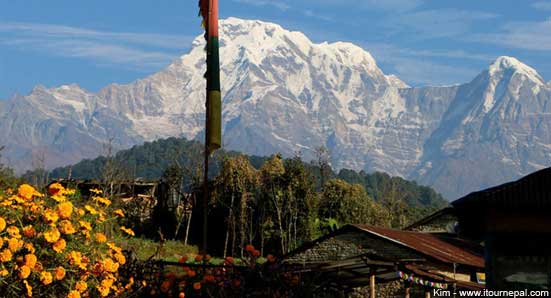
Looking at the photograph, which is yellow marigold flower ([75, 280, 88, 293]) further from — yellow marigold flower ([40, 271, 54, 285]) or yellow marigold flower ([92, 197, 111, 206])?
yellow marigold flower ([92, 197, 111, 206])

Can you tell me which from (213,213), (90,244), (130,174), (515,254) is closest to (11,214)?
(90,244)

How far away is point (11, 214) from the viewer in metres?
8.46

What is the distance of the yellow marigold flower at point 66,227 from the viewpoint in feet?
28.1

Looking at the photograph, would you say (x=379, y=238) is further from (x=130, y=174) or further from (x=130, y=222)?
(x=130, y=174)

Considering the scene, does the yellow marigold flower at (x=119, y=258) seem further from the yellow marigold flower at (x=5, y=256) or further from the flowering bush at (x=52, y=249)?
the yellow marigold flower at (x=5, y=256)

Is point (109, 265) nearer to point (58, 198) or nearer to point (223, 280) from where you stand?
point (58, 198)

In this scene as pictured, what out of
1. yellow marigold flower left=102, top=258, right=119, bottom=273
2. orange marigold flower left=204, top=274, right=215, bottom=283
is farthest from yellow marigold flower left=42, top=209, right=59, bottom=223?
orange marigold flower left=204, top=274, right=215, bottom=283

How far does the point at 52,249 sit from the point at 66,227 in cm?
23

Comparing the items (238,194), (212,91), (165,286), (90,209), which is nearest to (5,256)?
(90,209)

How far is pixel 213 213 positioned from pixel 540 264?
46824 millimetres

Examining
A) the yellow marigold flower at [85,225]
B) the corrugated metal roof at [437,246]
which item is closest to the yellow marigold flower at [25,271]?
the yellow marigold flower at [85,225]

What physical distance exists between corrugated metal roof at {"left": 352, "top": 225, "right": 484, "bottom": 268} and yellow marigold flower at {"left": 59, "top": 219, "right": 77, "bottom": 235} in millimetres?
20163

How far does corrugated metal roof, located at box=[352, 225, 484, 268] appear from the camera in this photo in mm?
28781

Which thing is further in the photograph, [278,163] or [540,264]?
[278,163]
